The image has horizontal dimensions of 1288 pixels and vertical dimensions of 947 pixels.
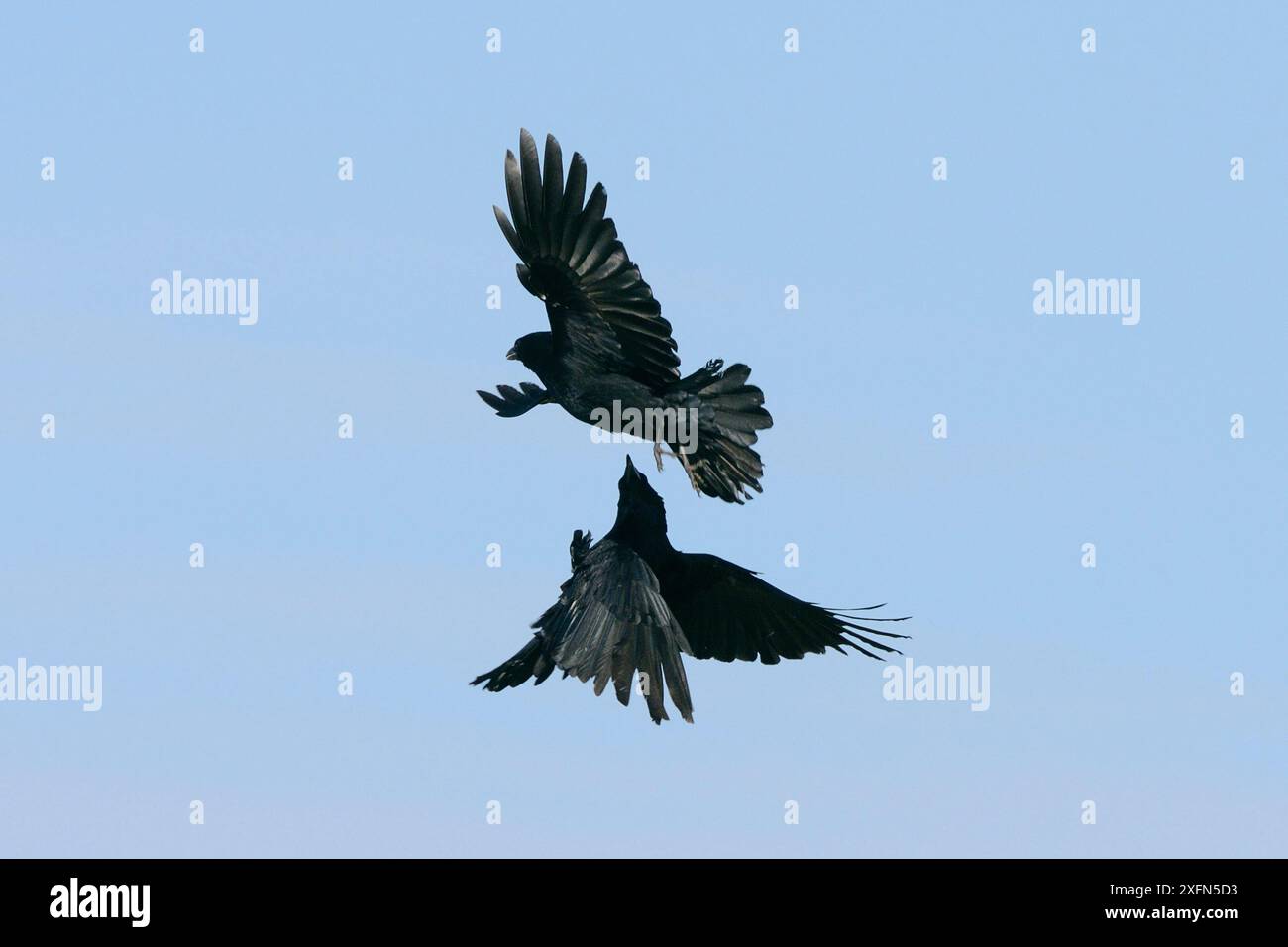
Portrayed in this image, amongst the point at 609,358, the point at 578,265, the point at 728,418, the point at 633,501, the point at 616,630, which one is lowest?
the point at 616,630

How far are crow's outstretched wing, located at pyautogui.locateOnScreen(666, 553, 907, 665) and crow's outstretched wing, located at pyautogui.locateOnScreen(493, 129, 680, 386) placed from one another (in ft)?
8.10

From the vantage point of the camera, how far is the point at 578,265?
65.3 feet

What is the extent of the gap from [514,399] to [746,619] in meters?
3.63

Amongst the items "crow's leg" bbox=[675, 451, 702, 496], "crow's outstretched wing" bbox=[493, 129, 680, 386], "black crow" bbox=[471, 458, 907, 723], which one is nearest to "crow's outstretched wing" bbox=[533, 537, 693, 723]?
"black crow" bbox=[471, 458, 907, 723]

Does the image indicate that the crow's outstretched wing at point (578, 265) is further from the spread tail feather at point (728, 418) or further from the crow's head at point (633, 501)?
the crow's head at point (633, 501)

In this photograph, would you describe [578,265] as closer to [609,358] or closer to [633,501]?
[609,358]

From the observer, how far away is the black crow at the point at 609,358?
64.9 ft

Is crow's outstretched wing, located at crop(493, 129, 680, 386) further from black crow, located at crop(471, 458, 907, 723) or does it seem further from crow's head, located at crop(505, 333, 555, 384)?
black crow, located at crop(471, 458, 907, 723)

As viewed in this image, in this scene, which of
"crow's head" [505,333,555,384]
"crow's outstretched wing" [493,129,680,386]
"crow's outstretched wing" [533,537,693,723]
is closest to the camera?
"crow's outstretched wing" [533,537,693,723]

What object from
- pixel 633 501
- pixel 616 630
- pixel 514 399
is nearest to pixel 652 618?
pixel 616 630

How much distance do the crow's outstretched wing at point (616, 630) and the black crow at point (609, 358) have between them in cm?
122

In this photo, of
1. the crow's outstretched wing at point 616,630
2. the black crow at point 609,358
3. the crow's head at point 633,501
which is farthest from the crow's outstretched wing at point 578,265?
the crow's outstretched wing at point 616,630

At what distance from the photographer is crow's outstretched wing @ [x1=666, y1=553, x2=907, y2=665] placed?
21469 millimetres

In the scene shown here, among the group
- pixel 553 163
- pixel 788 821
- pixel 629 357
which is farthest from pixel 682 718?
pixel 553 163
